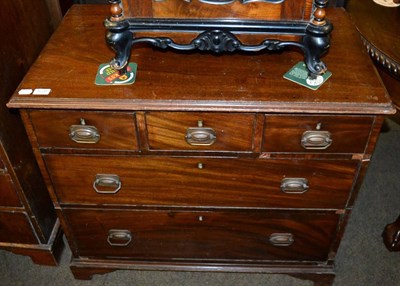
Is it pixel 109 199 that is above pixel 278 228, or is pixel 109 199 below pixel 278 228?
above

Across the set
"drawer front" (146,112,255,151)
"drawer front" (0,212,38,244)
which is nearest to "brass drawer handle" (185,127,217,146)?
"drawer front" (146,112,255,151)

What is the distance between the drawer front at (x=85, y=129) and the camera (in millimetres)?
1411

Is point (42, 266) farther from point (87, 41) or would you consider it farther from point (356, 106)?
point (356, 106)

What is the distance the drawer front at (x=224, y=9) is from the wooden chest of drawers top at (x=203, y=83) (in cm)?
16

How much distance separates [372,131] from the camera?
1.40m

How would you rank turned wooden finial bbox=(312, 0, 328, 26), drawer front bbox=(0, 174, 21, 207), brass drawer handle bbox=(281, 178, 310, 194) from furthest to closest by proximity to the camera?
drawer front bbox=(0, 174, 21, 207), brass drawer handle bbox=(281, 178, 310, 194), turned wooden finial bbox=(312, 0, 328, 26)

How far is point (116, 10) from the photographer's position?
1.38 metres

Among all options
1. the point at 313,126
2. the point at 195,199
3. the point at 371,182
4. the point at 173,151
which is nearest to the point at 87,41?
the point at 173,151

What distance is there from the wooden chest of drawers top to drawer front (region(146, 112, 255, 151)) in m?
0.05

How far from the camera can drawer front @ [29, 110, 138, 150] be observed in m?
1.41

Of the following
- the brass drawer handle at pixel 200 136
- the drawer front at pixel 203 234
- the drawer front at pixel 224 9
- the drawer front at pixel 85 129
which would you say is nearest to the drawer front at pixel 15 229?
the drawer front at pixel 203 234

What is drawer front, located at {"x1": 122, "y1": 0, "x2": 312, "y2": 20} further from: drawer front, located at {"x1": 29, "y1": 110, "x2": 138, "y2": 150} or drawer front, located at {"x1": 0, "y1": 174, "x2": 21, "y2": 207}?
drawer front, located at {"x1": 0, "y1": 174, "x2": 21, "y2": 207}

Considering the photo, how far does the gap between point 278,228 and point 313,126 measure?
49 cm

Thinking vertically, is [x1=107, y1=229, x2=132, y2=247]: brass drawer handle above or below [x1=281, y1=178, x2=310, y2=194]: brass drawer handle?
below
